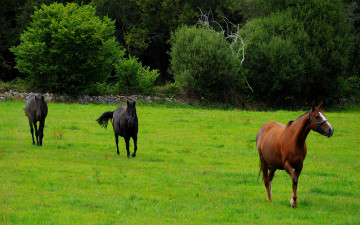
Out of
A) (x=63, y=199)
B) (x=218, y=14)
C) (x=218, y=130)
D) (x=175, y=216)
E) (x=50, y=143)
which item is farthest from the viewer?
(x=218, y=14)

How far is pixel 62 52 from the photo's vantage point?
134ft

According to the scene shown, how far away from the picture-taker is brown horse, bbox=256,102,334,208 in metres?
9.33

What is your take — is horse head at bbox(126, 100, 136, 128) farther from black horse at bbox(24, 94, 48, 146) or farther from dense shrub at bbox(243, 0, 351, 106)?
dense shrub at bbox(243, 0, 351, 106)

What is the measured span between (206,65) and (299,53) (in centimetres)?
1255

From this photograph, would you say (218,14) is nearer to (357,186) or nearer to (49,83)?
(49,83)

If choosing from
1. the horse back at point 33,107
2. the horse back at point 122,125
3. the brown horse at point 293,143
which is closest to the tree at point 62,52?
the horse back at point 33,107

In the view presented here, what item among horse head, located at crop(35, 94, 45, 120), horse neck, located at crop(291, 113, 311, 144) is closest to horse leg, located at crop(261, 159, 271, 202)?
horse neck, located at crop(291, 113, 311, 144)

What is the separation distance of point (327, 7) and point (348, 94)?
12.1 meters

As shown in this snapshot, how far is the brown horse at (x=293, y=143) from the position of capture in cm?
933

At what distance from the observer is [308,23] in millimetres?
49438

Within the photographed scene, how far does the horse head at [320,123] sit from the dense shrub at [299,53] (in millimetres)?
36715

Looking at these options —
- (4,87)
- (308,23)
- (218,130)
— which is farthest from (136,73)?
(308,23)

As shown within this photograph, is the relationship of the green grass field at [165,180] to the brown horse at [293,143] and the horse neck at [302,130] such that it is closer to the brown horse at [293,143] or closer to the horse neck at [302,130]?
the brown horse at [293,143]

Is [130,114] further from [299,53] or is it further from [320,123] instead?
[299,53]
